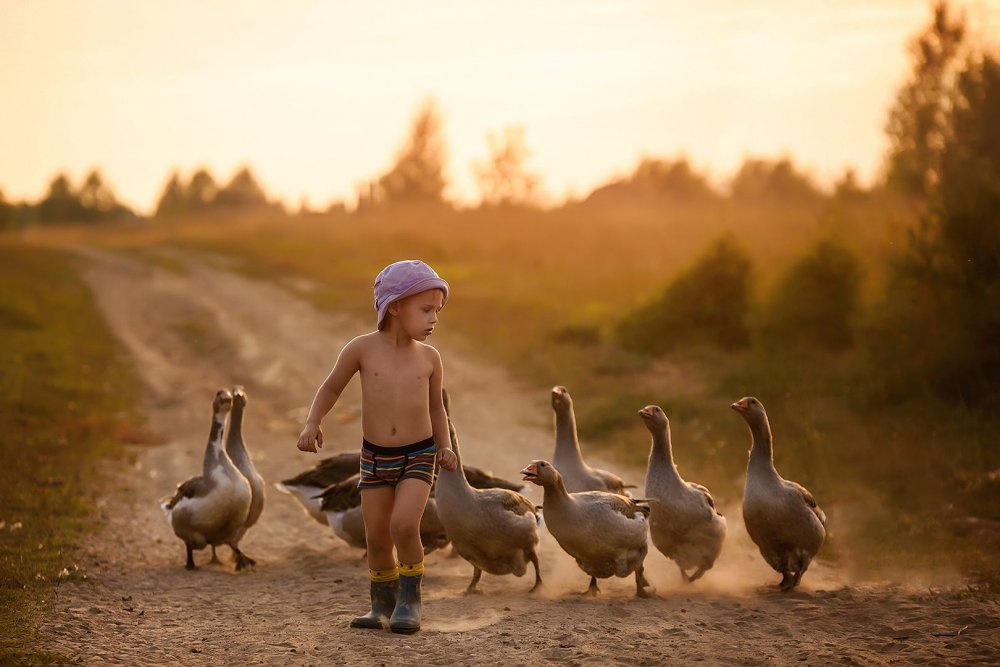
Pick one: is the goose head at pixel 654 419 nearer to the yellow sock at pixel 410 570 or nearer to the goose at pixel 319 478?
the yellow sock at pixel 410 570

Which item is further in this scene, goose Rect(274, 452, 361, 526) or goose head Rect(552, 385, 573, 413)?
goose Rect(274, 452, 361, 526)

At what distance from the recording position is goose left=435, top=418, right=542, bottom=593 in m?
6.91

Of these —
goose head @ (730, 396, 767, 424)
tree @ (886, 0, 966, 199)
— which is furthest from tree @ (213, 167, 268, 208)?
goose head @ (730, 396, 767, 424)

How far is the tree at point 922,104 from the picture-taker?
82.8 feet

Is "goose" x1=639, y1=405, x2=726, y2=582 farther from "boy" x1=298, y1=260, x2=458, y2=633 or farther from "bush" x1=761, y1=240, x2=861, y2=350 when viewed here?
"bush" x1=761, y1=240, x2=861, y2=350

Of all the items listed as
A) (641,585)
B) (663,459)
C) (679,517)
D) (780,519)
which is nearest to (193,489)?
(641,585)

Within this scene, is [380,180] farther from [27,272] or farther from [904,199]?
[904,199]

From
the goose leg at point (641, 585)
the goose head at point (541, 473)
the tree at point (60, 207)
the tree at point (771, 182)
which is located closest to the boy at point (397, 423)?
the goose head at point (541, 473)

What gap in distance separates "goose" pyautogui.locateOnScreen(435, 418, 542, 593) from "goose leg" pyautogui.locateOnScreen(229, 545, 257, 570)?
213 cm

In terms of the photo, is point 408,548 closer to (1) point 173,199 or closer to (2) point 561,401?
(2) point 561,401

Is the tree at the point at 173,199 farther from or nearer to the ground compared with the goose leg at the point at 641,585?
farther from the ground

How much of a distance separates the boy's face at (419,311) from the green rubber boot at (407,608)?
1556 mm

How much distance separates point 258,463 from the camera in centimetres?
1234

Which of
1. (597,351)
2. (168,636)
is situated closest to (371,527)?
(168,636)
